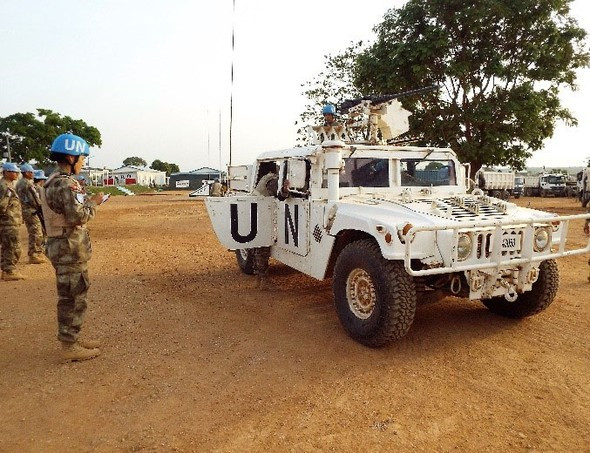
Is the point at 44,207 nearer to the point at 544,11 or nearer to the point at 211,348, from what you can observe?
the point at 211,348

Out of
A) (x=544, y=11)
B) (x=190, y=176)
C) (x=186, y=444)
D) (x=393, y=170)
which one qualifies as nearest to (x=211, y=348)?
A: (x=186, y=444)

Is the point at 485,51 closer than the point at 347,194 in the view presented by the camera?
No

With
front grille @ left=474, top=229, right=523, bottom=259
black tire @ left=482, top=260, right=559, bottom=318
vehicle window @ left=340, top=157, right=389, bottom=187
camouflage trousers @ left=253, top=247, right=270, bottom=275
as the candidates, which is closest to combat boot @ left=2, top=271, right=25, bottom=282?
camouflage trousers @ left=253, top=247, right=270, bottom=275

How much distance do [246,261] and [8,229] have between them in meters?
3.79

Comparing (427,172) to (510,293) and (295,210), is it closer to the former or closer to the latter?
(295,210)

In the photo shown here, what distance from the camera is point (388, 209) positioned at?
168 inches

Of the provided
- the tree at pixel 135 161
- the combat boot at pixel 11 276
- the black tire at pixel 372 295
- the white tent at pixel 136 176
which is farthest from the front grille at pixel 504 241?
the tree at pixel 135 161

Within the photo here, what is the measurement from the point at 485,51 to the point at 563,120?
3398 mm

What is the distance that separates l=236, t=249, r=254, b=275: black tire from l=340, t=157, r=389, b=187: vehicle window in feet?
8.03

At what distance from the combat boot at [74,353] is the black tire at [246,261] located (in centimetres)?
326

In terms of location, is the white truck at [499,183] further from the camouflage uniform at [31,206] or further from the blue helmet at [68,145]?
the blue helmet at [68,145]

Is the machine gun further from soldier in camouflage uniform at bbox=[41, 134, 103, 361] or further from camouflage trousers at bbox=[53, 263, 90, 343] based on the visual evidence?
camouflage trousers at bbox=[53, 263, 90, 343]

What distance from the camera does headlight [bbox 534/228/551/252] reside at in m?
4.22

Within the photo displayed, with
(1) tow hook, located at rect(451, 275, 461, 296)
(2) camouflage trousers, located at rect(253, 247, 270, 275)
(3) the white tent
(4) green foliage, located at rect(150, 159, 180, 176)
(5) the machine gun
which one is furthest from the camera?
(4) green foliage, located at rect(150, 159, 180, 176)
